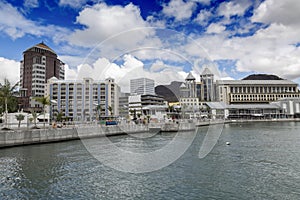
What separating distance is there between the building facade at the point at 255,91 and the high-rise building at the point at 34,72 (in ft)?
352

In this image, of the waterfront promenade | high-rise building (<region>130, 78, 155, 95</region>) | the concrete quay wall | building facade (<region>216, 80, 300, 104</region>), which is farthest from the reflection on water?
building facade (<region>216, 80, 300, 104</region>)

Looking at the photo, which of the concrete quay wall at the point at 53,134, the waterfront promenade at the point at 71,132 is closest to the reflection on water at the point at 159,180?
the concrete quay wall at the point at 53,134

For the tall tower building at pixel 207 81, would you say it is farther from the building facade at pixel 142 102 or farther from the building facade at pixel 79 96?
the building facade at pixel 79 96

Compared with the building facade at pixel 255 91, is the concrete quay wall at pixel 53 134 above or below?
below

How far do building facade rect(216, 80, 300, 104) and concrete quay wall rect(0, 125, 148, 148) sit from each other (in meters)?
133

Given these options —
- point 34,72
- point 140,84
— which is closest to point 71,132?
point 140,84

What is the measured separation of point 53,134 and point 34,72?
94.2 m

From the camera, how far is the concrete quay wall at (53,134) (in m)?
27.0

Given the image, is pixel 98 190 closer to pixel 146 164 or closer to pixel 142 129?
pixel 146 164

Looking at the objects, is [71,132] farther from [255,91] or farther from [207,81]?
[255,91]

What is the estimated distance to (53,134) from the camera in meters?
32.1

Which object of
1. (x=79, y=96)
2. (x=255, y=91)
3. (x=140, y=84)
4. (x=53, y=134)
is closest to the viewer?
(x=53, y=134)

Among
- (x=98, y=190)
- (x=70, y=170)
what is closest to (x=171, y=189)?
(x=98, y=190)

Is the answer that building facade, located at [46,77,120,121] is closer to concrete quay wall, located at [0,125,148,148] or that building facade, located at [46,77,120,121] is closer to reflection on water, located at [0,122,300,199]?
concrete quay wall, located at [0,125,148,148]
